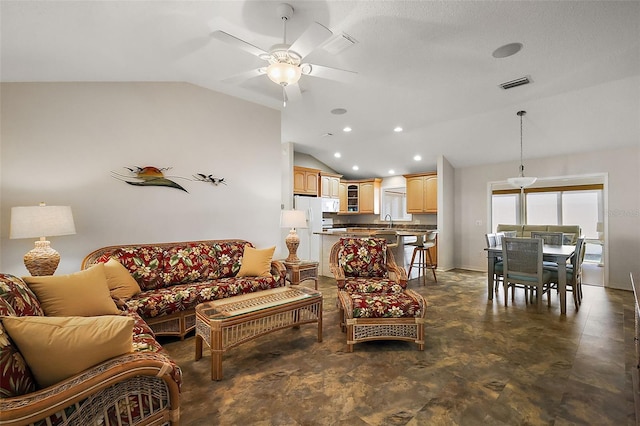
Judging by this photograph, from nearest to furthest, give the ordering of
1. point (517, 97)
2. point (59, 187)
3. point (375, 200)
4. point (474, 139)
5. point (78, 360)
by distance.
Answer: point (78, 360) → point (59, 187) → point (517, 97) → point (474, 139) → point (375, 200)

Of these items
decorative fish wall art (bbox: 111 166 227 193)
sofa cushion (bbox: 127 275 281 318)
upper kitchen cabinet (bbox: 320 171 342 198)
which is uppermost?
upper kitchen cabinet (bbox: 320 171 342 198)

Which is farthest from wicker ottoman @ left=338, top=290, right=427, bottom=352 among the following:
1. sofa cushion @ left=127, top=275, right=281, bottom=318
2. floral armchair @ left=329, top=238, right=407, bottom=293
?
sofa cushion @ left=127, top=275, right=281, bottom=318

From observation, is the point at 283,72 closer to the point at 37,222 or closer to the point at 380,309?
the point at 380,309

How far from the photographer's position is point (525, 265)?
3.80 m

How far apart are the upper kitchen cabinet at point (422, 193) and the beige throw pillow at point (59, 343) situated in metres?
6.48

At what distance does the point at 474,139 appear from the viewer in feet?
17.8

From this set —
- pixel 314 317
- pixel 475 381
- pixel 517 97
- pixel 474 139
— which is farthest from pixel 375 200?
pixel 475 381

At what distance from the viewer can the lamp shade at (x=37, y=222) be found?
7.68ft

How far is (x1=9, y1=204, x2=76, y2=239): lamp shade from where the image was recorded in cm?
234

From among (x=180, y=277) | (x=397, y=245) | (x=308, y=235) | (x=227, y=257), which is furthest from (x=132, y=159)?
(x=397, y=245)

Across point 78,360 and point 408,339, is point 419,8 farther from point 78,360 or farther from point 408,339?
point 78,360

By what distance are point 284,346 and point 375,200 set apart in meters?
5.62

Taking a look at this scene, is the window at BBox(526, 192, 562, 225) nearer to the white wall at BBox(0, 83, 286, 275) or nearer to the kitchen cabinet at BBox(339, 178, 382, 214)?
the kitchen cabinet at BBox(339, 178, 382, 214)

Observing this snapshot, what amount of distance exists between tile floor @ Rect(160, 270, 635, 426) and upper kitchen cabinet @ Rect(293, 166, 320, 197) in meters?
3.71
